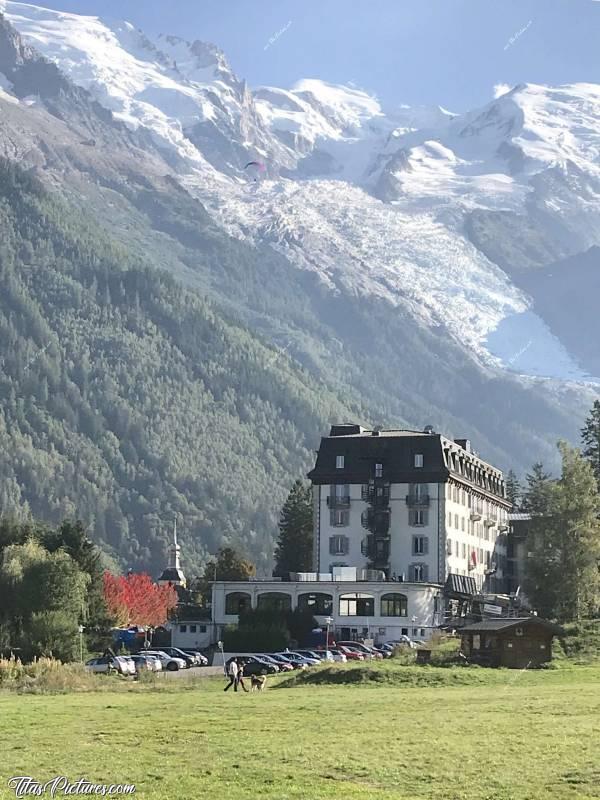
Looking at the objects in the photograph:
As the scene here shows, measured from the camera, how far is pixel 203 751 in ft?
141

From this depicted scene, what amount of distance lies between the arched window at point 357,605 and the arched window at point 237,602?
8.52 meters

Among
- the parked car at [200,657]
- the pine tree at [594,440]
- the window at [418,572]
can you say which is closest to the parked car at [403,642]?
the window at [418,572]

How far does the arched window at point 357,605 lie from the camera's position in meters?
123

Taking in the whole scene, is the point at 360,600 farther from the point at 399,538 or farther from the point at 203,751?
the point at 203,751

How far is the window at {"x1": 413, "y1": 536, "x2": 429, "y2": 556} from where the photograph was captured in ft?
438

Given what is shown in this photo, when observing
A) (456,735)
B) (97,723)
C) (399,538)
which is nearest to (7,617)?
(399,538)

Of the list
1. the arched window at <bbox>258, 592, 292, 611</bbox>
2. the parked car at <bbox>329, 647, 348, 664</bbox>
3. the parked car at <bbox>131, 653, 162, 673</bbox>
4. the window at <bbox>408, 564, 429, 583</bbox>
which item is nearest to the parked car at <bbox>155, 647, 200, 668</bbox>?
the parked car at <bbox>131, 653, 162, 673</bbox>

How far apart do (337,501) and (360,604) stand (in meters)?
16.4

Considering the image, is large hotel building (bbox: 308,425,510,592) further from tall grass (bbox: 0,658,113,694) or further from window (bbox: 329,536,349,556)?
tall grass (bbox: 0,658,113,694)

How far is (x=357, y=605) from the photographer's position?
404 ft

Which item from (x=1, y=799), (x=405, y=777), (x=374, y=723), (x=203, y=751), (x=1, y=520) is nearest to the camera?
(x=1, y=799)

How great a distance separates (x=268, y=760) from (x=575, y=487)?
78.0 meters

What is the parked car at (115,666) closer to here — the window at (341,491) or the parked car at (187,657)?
the parked car at (187,657)

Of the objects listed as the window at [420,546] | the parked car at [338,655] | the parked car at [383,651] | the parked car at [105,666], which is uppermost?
the window at [420,546]
